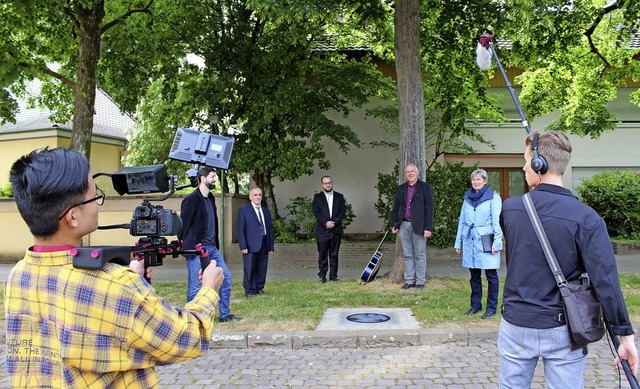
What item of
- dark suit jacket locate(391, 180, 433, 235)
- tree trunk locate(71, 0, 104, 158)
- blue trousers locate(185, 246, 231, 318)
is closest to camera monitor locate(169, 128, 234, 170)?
blue trousers locate(185, 246, 231, 318)

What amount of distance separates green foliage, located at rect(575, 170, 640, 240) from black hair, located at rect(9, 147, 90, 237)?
1561 cm

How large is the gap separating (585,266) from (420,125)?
24.2ft

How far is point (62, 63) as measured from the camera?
47.0 feet

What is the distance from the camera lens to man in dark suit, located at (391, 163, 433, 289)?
Answer: 29.9ft

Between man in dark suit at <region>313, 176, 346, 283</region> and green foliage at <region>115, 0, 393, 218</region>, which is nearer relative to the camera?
man in dark suit at <region>313, 176, 346, 283</region>

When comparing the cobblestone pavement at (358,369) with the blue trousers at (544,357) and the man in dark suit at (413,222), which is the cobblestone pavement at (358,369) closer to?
the blue trousers at (544,357)

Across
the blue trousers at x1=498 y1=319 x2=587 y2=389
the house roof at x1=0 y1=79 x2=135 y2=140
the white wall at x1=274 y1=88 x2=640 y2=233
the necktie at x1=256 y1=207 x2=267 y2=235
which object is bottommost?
the blue trousers at x1=498 y1=319 x2=587 y2=389

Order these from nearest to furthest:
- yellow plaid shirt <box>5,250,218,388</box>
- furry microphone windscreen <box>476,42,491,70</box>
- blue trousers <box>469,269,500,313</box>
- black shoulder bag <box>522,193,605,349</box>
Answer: yellow plaid shirt <box>5,250,218,388</box>, black shoulder bag <box>522,193,605,349</box>, furry microphone windscreen <box>476,42,491,70</box>, blue trousers <box>469,269,500,313</box>

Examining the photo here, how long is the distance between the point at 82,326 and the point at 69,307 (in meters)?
0.07

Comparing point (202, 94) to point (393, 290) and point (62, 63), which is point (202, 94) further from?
point (393, 290)

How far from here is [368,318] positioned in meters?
7.10

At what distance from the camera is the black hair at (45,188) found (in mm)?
1707

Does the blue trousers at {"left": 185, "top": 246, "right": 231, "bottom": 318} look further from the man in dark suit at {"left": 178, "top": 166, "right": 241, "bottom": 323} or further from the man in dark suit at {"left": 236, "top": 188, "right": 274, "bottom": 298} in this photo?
the man in dark suit at {"left": 236, "top": 188, "right": 274, "bottom": 298}

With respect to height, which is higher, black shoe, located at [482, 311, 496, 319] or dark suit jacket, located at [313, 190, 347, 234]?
dark suit jacket, located at [313, 190, 347, 234]
